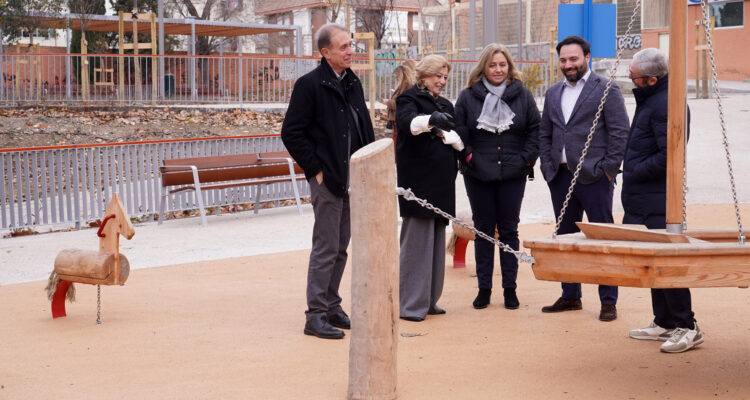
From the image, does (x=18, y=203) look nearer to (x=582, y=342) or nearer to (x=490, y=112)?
(x=490, y=112)

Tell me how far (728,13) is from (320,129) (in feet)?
121

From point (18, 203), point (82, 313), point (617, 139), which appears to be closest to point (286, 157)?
point (18, 203)

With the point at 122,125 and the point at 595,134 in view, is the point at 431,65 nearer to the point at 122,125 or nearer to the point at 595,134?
the point at 595,134

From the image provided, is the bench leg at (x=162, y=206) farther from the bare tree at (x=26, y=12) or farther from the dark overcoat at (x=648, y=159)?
the bare tree at (x=26, y=12)

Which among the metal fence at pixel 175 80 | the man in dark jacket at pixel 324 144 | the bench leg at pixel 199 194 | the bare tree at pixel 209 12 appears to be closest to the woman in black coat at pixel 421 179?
the man in dark jacket at pixel 324 144

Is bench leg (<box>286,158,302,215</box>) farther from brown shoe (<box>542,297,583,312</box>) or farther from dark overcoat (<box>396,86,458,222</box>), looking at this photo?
brown shoe (<box>542,297,583,312</box>)

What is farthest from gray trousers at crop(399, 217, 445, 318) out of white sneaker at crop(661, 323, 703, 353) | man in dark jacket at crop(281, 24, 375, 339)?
white sneaker at crop(661, 323, 703, 353)

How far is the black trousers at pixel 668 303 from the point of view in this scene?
20.0ft

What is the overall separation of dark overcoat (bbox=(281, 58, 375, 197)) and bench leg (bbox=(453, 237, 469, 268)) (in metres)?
3.22

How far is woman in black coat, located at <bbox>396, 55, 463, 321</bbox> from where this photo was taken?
7113 mm

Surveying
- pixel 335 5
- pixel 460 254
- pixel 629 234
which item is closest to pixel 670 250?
pixel 629 234

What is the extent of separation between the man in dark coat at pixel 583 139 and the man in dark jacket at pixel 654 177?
618 mm

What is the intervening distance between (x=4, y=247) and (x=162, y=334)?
17.9ft

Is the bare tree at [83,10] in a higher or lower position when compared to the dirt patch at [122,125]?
higher
